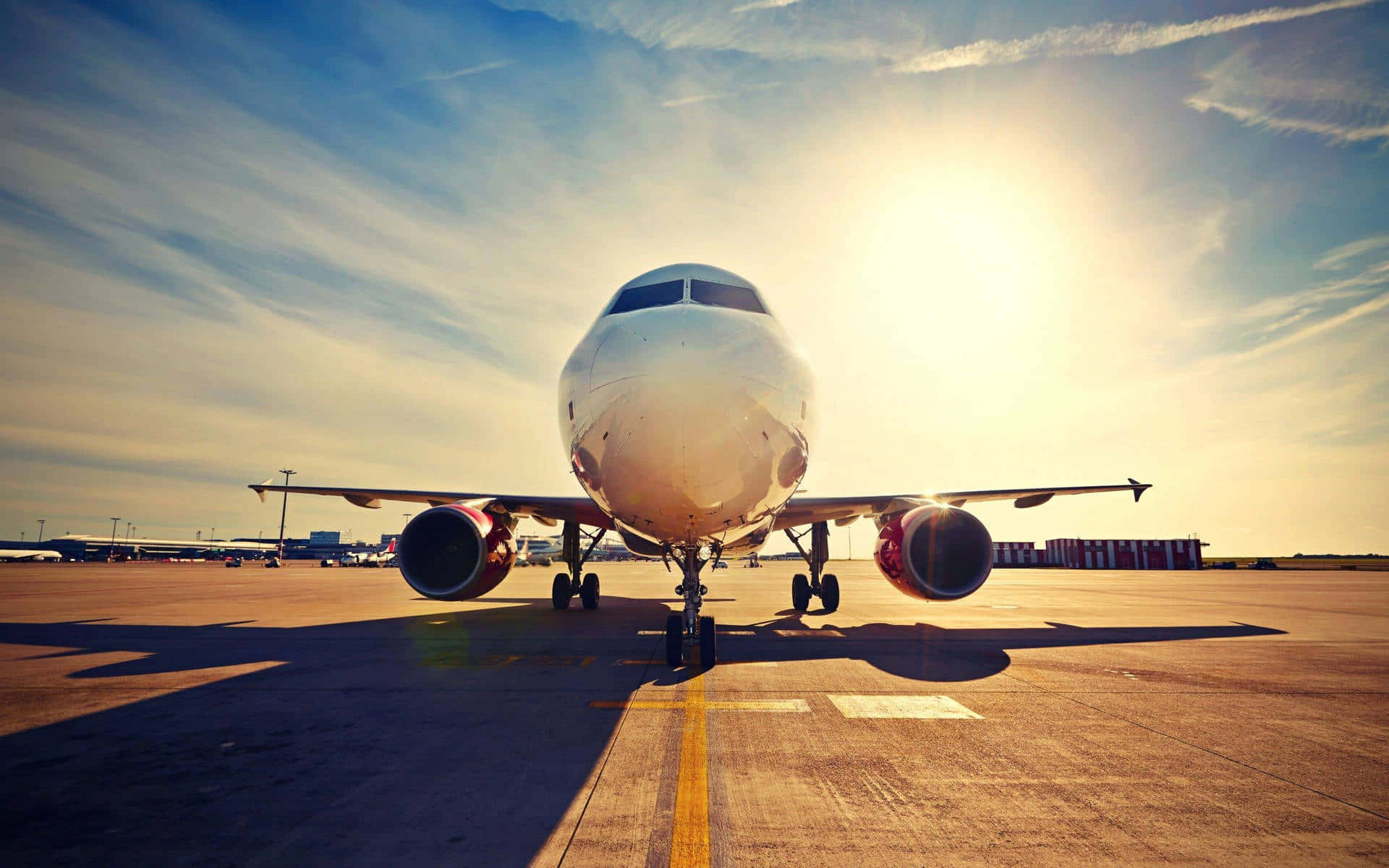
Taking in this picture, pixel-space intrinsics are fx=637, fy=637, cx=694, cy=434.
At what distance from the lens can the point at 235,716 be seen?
499cm

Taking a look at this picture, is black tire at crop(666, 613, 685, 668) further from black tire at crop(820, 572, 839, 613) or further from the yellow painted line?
black tire at crop(820, 572, 839, 613)

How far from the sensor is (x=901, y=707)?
5.49m

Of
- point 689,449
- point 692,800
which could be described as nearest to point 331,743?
point 692,800

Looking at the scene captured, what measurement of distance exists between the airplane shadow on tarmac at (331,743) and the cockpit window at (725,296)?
159 inches

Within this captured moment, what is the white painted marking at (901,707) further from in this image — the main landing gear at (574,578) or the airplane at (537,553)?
the airplane at (537,553)

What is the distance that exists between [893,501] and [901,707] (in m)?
7.01

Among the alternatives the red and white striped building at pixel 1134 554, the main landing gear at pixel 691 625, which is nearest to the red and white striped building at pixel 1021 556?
the red and white striped building at pixel 1134 554

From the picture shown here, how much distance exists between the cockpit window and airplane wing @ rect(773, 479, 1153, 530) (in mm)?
5157

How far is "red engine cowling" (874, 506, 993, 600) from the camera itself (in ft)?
29.7

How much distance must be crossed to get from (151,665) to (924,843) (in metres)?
8.30

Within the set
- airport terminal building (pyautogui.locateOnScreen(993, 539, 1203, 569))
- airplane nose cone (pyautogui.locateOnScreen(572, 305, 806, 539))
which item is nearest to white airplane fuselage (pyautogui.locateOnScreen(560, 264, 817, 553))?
airplane nose cone (pyautogui.locateOnScreen(572, 305, 806, 539))

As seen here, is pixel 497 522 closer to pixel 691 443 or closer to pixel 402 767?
pixel 691 443

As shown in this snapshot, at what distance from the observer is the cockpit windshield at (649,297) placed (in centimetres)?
690

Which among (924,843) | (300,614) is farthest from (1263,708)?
(300,614)
